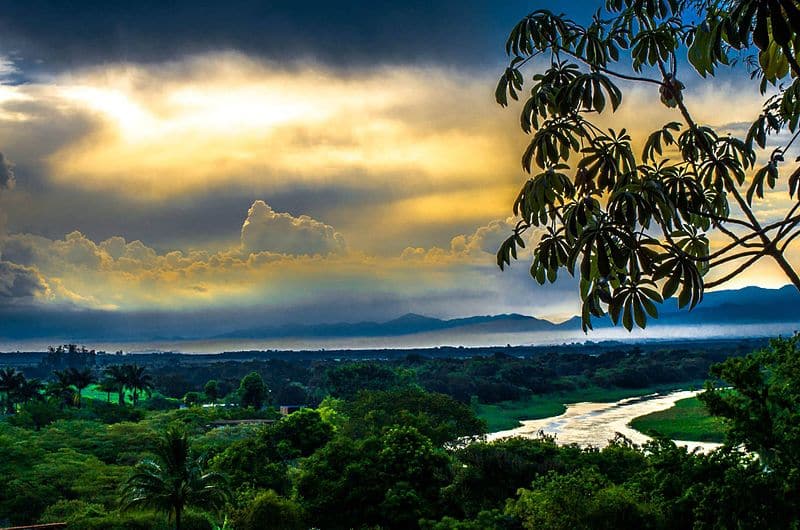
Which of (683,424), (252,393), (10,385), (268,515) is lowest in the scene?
(683,424)

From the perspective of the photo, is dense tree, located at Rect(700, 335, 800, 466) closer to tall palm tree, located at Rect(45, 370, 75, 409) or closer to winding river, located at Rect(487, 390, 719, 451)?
winding river, located at Rect(487, 390, 719, 451)

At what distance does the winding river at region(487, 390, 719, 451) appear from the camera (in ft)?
184

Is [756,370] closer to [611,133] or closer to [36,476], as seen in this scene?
[611,133]

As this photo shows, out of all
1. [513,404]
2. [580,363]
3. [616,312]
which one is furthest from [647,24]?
[580,363]

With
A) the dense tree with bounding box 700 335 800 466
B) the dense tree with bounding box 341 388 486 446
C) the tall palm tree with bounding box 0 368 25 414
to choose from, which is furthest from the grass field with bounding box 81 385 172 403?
the dense tree with bounding box 700 335 800 466

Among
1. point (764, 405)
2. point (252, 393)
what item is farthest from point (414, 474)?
point (252, 393)

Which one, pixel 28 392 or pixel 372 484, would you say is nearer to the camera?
→ pixel 372 484

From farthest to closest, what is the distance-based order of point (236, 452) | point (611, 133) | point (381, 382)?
point (381, 382)
point (236, 452)
point (611, 133)

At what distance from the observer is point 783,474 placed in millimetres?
13594

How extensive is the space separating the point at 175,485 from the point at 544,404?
6632 centimetres

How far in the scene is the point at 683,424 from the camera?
59.7m

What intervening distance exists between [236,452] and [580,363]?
334ft

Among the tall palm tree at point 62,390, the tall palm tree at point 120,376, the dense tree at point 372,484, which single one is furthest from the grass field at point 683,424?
the tall palm tree at point 62,390

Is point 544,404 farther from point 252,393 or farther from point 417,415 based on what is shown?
point 417,415
